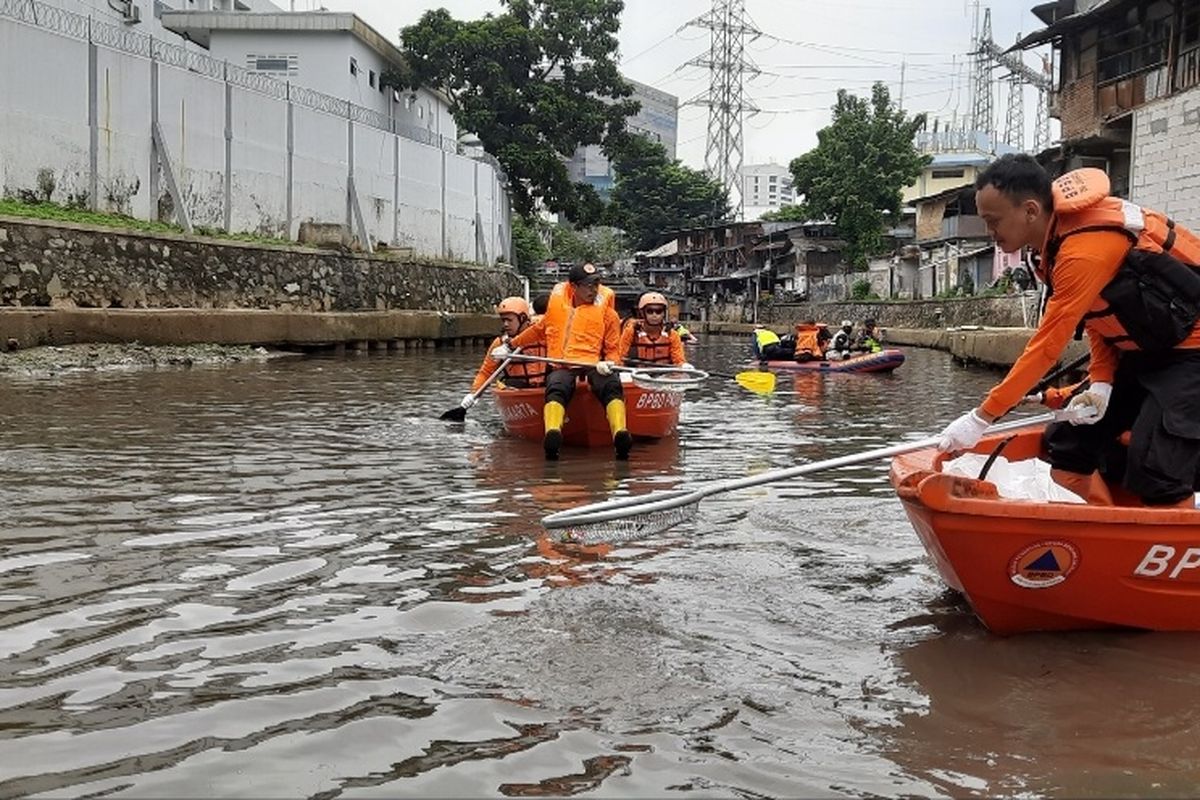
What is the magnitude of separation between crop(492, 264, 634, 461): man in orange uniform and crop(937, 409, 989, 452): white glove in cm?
457

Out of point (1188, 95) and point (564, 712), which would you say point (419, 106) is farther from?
point (564, 712)

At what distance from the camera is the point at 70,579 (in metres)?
4.47

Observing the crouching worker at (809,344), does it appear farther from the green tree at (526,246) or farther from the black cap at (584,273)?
the green tree at (526,246)

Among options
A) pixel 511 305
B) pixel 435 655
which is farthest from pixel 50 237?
pixel 435 655

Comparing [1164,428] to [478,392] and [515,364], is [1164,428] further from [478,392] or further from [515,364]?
[478,392]

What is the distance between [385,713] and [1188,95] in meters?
20.0

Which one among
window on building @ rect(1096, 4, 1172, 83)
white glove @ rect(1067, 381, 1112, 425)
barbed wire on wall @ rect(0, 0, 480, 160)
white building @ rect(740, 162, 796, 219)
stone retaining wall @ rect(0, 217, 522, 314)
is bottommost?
white glove @ rect(1067, 381, 1112, 425)

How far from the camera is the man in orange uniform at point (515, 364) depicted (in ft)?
32.3

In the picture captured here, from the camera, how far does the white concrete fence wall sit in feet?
55.6

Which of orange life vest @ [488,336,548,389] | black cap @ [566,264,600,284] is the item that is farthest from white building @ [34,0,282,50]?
black cap @ [566,264,600,284]

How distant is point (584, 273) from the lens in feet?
29.6

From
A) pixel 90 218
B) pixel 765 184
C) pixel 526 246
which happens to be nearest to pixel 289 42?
pixel 90 218

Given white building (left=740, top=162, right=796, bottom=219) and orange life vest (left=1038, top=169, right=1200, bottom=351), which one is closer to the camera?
orange life vest (left=1038, top=169, right=1200, bottom=351)

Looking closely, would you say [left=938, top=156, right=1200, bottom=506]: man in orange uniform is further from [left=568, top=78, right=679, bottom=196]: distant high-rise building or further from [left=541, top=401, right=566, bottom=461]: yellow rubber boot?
[left=568, top=78, right=679, bottom=196]: distant high-rise building
